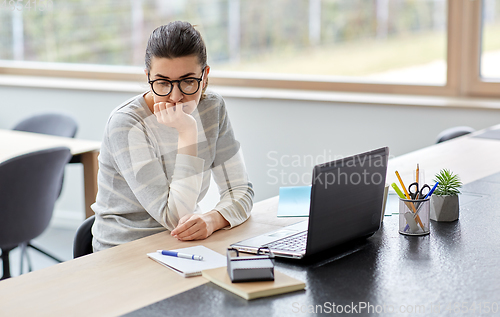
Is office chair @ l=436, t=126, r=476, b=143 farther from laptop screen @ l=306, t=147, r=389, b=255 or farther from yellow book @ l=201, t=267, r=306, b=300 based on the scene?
yellow book @ l=201, t=267, r=306, b=300

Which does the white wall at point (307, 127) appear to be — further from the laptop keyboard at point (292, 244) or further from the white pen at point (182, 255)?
the white pen at point (182, 255)

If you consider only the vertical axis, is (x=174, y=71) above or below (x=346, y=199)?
above

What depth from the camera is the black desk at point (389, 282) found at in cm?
95

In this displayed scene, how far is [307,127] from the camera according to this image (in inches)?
129

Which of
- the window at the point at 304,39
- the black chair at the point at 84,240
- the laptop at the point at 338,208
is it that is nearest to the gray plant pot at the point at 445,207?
the laptop at the point at 338,208

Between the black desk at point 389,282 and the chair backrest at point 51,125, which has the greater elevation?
the chair backrest at point 51,125

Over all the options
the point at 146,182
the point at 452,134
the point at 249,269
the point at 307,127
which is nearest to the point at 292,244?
the point at 249,269

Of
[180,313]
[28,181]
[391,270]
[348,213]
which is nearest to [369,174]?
[348,213]

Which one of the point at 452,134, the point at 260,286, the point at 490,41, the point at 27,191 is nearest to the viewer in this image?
the point at 260,286

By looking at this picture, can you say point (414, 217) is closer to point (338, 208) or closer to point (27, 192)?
point (338, 208)

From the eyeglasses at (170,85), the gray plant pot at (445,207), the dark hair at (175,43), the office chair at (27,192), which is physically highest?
the dark hair at (175,43)

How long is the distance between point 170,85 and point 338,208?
1.92 ft

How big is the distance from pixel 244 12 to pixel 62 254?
189 cm

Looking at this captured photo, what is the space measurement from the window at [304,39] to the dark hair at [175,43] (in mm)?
1989
